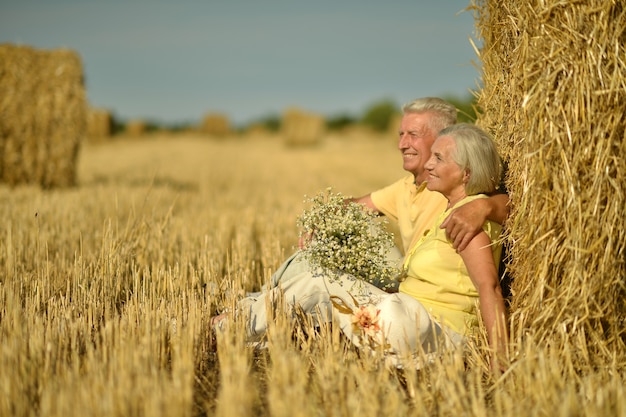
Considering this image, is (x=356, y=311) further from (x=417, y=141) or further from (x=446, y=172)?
(x=417, y=141)

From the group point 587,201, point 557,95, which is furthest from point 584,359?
point 557,95

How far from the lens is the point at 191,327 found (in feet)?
9.95

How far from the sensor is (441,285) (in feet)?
10.8

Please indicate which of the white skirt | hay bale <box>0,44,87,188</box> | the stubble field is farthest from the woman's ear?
hay bale <box>0,44,87,188</box>

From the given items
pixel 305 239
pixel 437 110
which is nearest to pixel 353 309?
pixel 305 239

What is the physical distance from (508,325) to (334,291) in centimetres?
96

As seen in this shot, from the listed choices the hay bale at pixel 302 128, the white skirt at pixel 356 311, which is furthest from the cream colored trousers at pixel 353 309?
the hay bale at pixel 302 128

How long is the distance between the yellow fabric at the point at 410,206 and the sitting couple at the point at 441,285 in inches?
12.6

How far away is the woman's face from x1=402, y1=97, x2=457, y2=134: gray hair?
74cm

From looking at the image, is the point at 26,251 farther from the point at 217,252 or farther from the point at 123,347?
the point at 123,347

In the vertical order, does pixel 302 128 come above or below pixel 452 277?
above

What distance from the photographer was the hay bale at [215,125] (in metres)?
41.1

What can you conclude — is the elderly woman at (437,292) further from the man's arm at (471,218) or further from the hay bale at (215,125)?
the hay bale at (215,125)

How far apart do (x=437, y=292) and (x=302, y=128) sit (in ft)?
86.4
